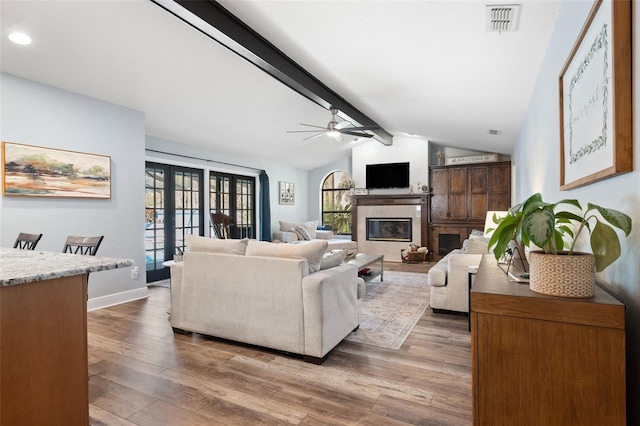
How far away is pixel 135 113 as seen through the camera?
446cm

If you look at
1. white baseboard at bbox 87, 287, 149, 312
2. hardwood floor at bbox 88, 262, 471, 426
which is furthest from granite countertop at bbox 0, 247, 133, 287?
white baseboard at bbox 87, 287, 149, 312

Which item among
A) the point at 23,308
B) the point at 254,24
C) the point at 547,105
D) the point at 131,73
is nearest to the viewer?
the point at 23,308

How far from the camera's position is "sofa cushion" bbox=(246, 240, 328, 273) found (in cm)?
269

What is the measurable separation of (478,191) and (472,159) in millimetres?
735

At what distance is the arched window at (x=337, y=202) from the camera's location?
31.0 feet

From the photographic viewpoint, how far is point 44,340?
1.50 m

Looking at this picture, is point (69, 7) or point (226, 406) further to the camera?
point (69, 7)

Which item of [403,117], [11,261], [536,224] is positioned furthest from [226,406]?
[403,117]

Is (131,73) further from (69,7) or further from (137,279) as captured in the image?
(137,279)

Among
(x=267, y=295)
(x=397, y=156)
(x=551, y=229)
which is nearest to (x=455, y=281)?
(x=267, y=295)

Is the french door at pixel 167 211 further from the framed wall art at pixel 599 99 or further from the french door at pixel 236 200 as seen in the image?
the framed wall art at pixel 599 99

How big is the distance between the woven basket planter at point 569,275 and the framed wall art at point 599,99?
0.34m

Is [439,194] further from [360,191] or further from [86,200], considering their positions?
[86,200]

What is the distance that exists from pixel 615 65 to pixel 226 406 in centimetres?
244
